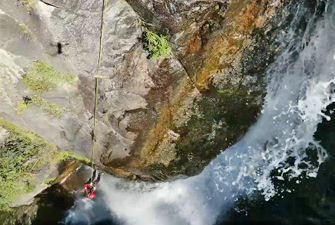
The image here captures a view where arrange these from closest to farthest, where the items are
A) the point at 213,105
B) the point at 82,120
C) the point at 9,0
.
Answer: the point at 9,0
the point at 82,120
the point at 213,105

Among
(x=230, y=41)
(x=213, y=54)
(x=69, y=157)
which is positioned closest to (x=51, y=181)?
(x=69, y=157)

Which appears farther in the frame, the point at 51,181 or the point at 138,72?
the point at 51,181

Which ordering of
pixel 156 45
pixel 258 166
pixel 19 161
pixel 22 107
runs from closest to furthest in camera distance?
pixel 156 45
pixel 22 107
pixel 19 161
pixel 258 166

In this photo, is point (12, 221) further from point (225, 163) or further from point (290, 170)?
point (290, 170)

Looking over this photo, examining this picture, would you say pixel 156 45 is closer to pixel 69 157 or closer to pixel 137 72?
pixel 137 72

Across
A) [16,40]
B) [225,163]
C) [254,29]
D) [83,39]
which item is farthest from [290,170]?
[16,40]

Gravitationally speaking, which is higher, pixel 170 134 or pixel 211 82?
pixel 211 82

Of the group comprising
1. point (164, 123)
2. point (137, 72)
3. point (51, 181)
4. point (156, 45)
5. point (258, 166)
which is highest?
point (156, 45)
